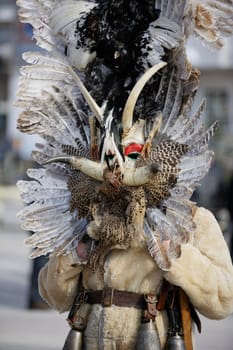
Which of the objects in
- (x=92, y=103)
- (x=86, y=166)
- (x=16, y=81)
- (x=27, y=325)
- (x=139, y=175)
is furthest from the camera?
(x=16, y=81)

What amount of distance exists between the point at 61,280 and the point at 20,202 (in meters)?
15.3

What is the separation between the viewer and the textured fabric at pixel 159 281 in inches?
147

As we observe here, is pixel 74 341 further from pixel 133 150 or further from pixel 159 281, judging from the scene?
pixel 133 150

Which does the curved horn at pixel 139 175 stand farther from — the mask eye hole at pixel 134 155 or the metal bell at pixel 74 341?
the metal bell at pixel 74 341

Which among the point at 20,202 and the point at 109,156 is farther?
the point at 20,202

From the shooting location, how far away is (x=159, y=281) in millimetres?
3801

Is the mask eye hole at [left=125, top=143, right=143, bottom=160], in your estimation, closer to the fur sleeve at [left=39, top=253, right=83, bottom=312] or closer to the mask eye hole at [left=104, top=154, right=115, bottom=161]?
the mask eye hole at [left=104, top=154, right=115, bottom=161]

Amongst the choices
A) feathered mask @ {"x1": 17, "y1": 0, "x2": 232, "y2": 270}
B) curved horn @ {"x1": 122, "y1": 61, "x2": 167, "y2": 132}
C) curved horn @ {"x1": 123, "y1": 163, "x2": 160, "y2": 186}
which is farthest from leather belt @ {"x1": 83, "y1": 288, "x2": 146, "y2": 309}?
curved horn @ {"x1": 122, "y1": 61, "x2": 167, "y2": 132}

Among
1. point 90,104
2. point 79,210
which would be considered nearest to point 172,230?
point 79,210

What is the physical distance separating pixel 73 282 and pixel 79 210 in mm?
337

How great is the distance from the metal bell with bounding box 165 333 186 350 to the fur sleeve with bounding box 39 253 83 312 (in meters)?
0.50

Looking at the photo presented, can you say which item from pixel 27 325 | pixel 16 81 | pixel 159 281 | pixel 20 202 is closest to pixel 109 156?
pixel 159 281

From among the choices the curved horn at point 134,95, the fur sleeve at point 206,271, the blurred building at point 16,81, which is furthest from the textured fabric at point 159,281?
the blurred building at point 16,81

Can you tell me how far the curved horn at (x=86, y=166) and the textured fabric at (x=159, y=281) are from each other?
0.37 metres
